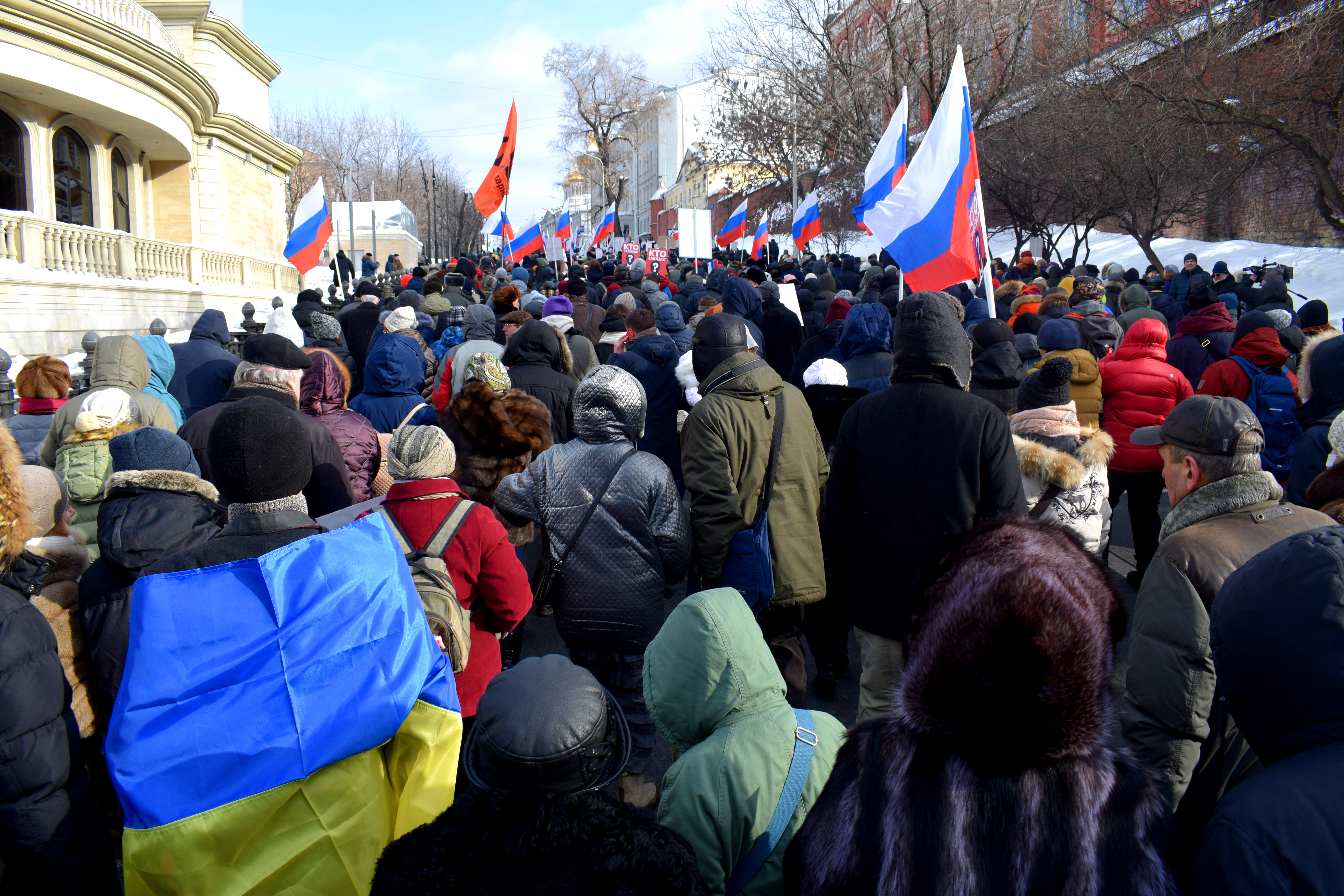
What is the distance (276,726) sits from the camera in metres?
1.70

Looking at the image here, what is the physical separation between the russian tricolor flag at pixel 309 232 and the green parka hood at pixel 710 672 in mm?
12128

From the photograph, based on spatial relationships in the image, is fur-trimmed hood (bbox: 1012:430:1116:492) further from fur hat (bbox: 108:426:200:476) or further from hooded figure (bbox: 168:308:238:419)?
hooded figure (bbox: 168:308:238:419)

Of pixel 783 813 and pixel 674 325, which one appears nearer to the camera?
pixel 783 813

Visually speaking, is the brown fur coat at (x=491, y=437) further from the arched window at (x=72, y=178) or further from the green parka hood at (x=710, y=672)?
the arched window at (x=72, y=178)

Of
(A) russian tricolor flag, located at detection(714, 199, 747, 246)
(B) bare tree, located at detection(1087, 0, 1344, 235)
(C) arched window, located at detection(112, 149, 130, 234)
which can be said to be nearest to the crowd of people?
(B) bare tree, located at detection(1087, 0, 1344, 235)

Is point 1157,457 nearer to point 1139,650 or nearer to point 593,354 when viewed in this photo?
point 1139,650

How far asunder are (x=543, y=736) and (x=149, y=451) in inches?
88.7

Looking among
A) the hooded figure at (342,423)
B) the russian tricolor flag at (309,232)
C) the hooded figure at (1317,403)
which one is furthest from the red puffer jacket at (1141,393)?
the russian tricolor flag at (309,232)

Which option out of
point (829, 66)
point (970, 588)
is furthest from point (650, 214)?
point (970, 588)

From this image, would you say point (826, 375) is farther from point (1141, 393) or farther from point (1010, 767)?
point (1010, 767)

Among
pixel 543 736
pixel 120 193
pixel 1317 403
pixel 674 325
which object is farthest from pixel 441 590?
pixel 120 193

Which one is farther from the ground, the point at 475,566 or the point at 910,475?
the point at 910,475

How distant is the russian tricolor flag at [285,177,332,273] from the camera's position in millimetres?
12570

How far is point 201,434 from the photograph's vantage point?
14.5 feet
